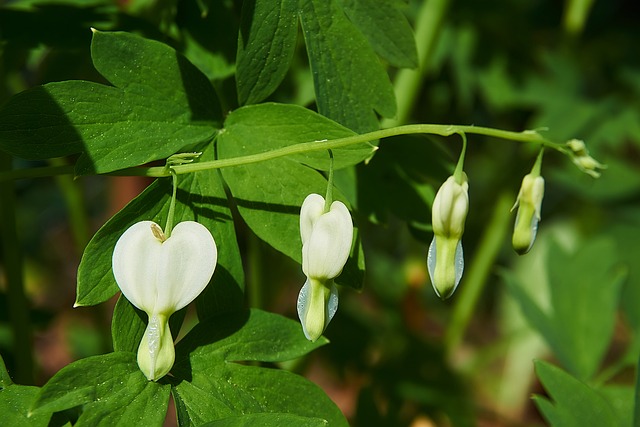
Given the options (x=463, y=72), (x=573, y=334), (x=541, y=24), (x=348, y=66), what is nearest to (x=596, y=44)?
(x=541, y=24)

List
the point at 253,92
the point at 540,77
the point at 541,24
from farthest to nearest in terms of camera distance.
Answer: the point at 541,24 → the point at 540,77 → the point at 253,92

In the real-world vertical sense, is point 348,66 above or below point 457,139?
above

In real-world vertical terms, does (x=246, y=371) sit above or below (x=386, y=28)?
below

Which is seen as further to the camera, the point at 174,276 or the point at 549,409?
the point at 549,409

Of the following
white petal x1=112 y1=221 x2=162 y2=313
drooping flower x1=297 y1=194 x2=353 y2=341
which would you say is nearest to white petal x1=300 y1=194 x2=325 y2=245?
drooping flower x1=297 y1=194 x2=353 y2=341

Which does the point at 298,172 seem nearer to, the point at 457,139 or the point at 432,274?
the point at 432,274

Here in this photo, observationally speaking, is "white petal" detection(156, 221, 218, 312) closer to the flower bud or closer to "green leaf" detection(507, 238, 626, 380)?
the flower bud

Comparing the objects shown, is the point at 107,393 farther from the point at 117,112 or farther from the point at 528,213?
the point at 528,213

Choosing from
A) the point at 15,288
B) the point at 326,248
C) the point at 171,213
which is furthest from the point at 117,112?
the point at 15,288
